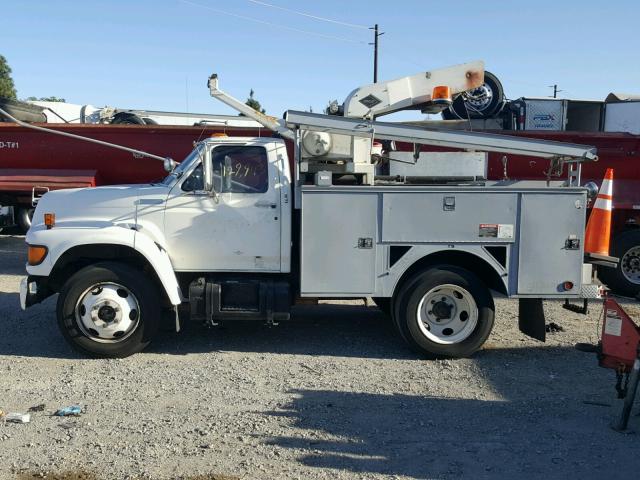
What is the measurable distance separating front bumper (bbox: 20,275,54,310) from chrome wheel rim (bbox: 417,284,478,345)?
12.5 ft

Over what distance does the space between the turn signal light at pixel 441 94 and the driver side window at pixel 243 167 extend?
1.97m

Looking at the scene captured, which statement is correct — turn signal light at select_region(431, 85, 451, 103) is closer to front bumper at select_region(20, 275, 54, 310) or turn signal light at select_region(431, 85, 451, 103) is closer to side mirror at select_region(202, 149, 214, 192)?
side mirror at select_region(202, 149, 214, 192)

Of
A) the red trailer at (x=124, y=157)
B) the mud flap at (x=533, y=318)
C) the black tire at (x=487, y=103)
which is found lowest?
the mud flap at (x=533, y=318)

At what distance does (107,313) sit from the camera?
20.8 feet

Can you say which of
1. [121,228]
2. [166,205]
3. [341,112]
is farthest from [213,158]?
[341,112]

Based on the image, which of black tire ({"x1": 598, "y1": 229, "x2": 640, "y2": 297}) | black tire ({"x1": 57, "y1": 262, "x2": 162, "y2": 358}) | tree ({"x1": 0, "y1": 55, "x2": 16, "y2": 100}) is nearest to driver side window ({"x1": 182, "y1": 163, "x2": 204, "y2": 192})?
black tire ({"x1": 57, "y1": 262, "x2": 162, "y2": 358})

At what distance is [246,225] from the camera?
21.6ft

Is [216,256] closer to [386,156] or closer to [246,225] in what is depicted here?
[246,225]

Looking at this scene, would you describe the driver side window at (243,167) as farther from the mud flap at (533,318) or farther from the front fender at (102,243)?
the mud flap at (533,318)

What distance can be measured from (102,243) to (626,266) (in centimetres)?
792

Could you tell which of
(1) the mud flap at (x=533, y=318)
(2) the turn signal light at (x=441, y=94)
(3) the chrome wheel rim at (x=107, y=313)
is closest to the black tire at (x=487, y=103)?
(2) the turn signal light at (x=441, y=94)

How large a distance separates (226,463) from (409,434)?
1348 millimetres

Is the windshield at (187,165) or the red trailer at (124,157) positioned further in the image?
the red trailer at (124,157)

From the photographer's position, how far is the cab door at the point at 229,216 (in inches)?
258
